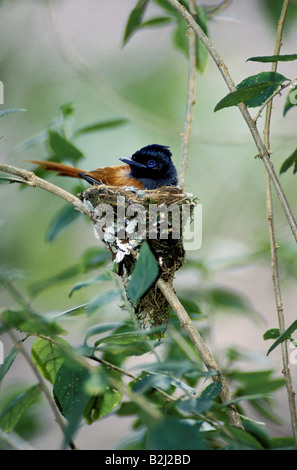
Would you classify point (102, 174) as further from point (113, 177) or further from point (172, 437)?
point (172, 437)

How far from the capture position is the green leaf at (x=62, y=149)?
258cm

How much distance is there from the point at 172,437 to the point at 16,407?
2.95 feet

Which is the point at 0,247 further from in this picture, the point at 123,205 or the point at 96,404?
the point at 96,404

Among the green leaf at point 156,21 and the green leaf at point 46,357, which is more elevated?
the green leaf at point 156,21

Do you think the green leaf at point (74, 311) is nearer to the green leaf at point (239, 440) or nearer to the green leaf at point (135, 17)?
the green leaf at point (239, 440)

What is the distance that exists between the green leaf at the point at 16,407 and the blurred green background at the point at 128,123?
236cm

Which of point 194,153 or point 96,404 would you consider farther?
point 194,153

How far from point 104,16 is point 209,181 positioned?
8.17 ft

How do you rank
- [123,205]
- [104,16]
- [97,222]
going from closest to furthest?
[97,222], [123,205], [104,16]

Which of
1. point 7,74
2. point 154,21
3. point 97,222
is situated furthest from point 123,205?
point 7,74

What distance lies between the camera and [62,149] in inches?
104

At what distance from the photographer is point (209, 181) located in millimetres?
5332

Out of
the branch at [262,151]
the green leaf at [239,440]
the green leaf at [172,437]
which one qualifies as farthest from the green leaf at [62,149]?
the green leaf at [172,437]
